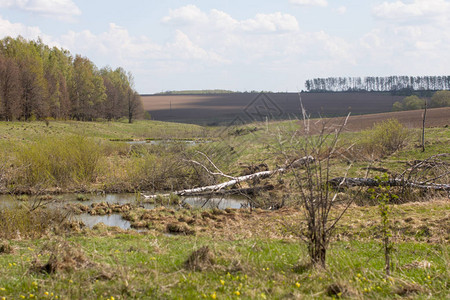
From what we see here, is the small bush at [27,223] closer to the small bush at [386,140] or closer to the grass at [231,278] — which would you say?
the grass at [231,278]

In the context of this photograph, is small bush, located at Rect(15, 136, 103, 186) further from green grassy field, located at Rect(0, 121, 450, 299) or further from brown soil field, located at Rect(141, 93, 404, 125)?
brown soil field, located at Rect(141, 93, 404, 125)

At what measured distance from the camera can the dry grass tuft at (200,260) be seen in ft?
24.8

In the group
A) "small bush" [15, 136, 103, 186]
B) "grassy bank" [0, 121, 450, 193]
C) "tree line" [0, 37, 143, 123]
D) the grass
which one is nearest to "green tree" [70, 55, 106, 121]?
"tree line" [0, 37, 143, 123]

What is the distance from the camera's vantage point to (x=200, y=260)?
7762mm

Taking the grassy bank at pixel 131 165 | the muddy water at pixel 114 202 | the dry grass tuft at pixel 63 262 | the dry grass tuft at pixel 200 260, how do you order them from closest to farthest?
the dry grass tuft at pixel 63 262 < the dry grass tuft at pixel 200 260 < the muddy water at pixel 114 202 < the grassy bank at pixel 131 165

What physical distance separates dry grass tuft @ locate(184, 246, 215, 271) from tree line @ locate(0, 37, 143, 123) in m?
50.8

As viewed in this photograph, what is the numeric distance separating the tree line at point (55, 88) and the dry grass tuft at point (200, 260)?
167ft

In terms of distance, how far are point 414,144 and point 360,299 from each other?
23309mm

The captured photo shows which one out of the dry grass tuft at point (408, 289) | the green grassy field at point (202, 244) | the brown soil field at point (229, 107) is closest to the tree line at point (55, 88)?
the brown soil field at point (229, 107)

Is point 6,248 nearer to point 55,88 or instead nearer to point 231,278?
point 231,278

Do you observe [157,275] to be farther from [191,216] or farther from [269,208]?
[269,208]

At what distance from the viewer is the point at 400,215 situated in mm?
13375

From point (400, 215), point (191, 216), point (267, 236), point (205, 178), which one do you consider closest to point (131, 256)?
point (267, 236)

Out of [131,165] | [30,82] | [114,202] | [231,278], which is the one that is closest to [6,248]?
[231,278]
